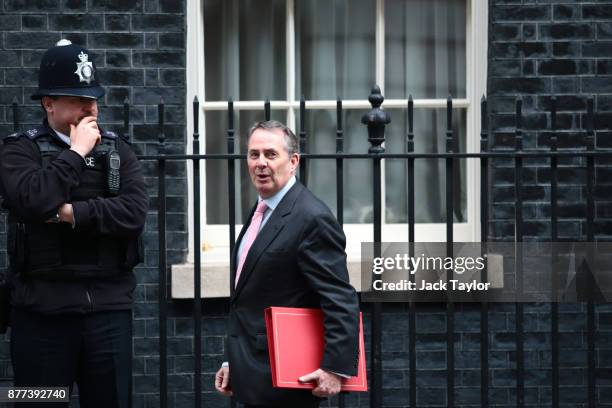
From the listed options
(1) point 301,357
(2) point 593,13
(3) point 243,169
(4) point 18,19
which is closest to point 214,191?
(3) point 243,169

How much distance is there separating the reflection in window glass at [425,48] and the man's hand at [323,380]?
10.6 ft

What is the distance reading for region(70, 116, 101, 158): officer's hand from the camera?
4.14 metres

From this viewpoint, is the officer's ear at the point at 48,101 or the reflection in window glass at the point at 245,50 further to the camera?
the reflection in window glass at the point at 245,50

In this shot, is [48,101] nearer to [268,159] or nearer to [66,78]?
[66,78]

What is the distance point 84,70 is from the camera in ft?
14.0

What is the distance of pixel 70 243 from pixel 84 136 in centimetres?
42

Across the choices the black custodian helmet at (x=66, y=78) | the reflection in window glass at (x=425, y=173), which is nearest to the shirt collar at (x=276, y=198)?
the black custodian helmet at (x=66, y=78)

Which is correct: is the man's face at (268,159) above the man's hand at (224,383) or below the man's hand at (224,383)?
above

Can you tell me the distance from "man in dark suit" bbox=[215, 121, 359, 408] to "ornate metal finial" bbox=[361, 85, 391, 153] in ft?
2.77

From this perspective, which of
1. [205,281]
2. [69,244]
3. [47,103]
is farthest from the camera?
[205,281]

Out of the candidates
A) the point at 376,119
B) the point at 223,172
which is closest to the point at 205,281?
the point at 223,172

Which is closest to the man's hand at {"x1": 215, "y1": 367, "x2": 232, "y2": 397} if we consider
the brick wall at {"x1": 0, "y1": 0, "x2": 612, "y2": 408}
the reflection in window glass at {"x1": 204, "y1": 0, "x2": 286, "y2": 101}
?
the brick wall at {"x1": 0, "y1": 0, "x2": 612, "y2": 408}

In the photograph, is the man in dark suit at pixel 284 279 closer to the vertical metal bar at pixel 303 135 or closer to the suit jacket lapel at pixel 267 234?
the suit jacket lapel at pixel 267 234

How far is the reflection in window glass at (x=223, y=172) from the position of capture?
21.9ft
